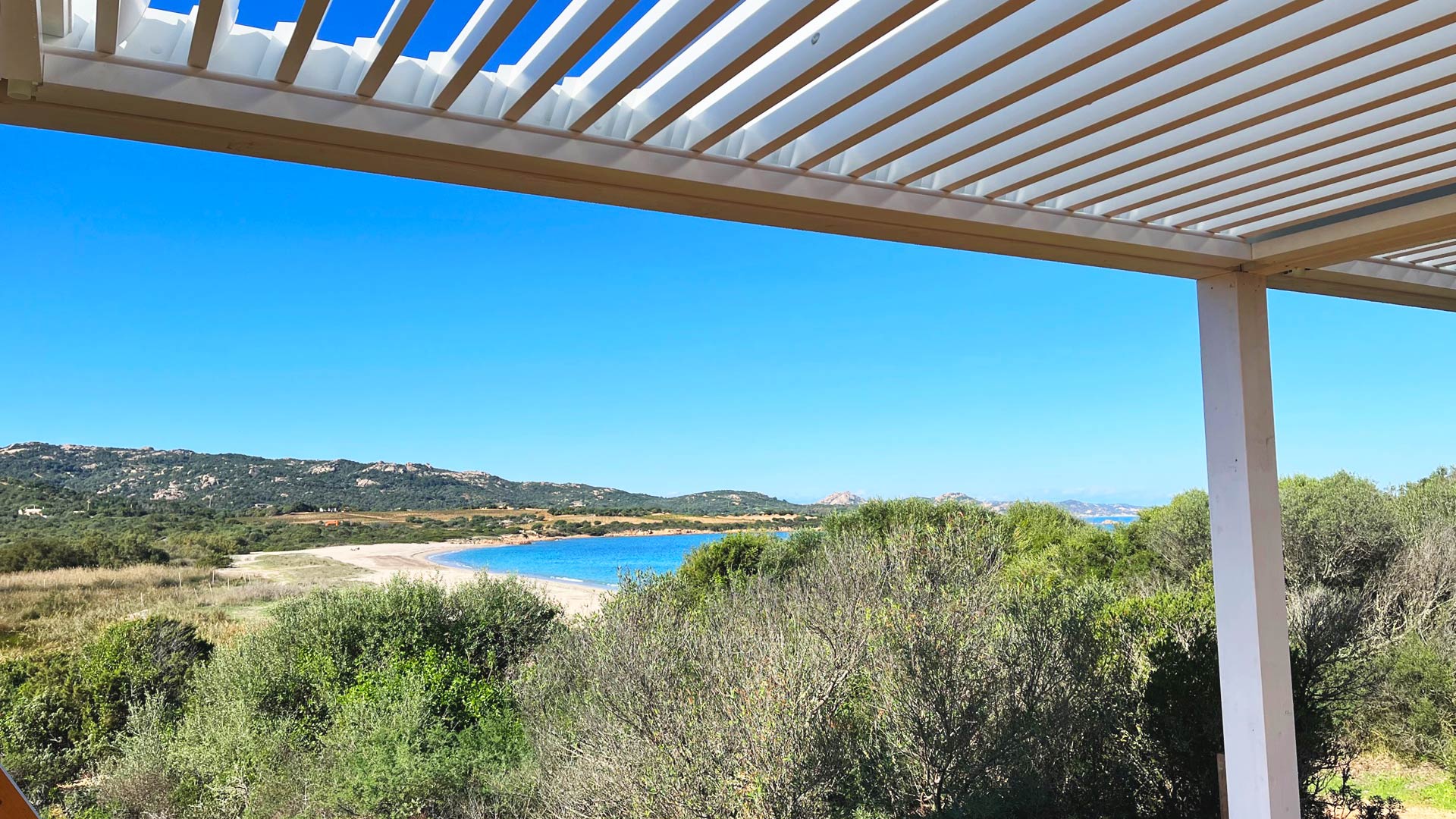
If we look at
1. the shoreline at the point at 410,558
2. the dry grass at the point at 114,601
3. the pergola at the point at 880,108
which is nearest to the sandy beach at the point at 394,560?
the shoreline at the point at 410,558

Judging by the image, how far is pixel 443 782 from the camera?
6121 millimetres

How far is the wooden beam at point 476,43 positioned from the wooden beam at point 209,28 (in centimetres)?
A: 28

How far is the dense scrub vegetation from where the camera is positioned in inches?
166

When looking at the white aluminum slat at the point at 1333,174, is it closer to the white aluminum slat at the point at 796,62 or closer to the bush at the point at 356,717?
the white aluminum slat at the point at 796,62

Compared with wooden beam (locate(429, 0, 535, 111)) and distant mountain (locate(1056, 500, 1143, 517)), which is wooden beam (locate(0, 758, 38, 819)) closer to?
wooden beam (locate(429, 0, 535, 111))

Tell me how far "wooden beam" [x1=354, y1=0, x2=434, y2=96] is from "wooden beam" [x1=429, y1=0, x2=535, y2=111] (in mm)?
82

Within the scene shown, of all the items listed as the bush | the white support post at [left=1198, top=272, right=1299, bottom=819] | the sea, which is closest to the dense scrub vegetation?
the bush

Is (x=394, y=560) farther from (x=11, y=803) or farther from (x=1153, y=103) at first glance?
(x=11, y=803)

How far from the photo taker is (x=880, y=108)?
1.48 meters

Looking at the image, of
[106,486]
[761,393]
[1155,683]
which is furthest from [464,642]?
[761,393]

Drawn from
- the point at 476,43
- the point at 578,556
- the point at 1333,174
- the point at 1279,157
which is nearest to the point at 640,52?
the point at 476,43

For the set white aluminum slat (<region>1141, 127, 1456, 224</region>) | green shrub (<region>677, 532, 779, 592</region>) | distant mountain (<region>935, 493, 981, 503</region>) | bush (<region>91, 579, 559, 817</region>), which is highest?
white aluminum slat (<region>1141, 127, 1456, 224</region>)

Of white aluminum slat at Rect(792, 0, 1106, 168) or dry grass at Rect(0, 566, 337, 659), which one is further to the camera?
dry grass at Rect(0, 566, 337, 659)

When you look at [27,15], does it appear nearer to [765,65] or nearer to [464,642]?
[765,65]
